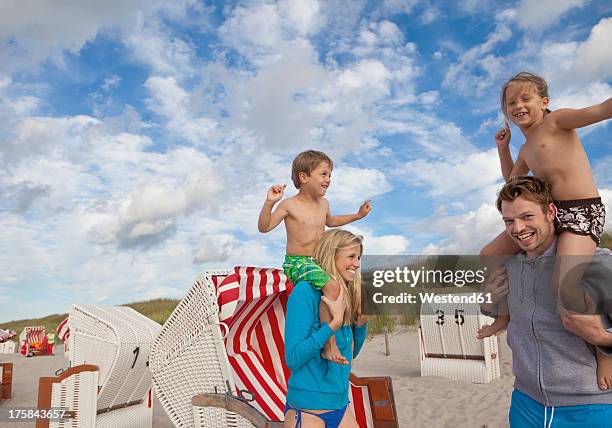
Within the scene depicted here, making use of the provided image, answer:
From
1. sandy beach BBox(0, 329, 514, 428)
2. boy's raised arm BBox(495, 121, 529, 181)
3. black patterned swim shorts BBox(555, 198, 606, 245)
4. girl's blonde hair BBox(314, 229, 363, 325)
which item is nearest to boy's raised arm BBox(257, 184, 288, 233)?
girl's blonde hair BBox(314, 229, 363, 325)

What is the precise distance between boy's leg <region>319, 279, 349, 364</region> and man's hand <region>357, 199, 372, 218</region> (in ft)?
8.10

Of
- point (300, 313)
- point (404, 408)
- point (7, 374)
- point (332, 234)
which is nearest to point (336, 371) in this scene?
point (300, 313)

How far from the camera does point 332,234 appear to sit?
280cm

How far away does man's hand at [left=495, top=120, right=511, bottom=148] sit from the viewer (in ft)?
10.9

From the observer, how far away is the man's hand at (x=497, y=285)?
218cm

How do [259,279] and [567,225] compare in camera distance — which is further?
[259,279]

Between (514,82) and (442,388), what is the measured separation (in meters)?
6.65

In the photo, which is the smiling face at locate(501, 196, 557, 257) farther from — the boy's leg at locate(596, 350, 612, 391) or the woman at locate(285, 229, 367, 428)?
the woman at locate(285, 229, 367, 428)

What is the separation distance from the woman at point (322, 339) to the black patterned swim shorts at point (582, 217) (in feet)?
3.13

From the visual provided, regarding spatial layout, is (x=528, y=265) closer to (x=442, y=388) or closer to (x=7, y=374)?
(x=442, y=388)

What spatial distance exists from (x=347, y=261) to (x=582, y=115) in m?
1.30

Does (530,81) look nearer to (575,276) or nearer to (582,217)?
(582,217)

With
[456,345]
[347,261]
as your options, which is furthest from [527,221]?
[456,345]

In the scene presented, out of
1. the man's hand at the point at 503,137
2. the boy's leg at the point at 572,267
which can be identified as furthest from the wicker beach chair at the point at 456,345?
the boy's leg at the point at 572,267
